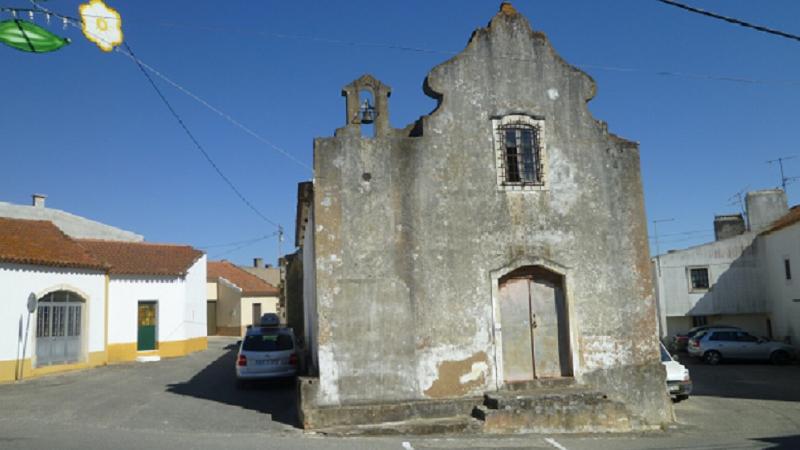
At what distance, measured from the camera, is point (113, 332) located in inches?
996

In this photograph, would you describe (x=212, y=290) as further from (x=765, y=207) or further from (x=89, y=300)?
(x=765, y=207)

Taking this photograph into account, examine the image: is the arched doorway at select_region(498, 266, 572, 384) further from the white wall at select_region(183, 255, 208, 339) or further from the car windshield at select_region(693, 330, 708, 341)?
the white wall at select_region(183, 255, 208, 339)

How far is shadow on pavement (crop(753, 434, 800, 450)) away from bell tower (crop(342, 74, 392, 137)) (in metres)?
8.92

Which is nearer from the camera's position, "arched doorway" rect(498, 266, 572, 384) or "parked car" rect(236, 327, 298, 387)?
"arched doorway" rect(498, 266, 572, 384)

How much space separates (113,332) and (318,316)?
16.9m

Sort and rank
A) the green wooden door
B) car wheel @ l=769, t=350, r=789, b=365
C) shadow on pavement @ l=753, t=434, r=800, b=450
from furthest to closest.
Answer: the green wooden door < car wheel @ l=769, t=350, r=789, b=365 < shadow on pavement @ l=753, t=434, r=800, b=450

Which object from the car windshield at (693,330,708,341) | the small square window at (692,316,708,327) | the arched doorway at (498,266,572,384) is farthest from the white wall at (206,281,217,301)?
the arched doorway at (498,266,572,384)

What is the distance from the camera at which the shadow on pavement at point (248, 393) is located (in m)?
13.5

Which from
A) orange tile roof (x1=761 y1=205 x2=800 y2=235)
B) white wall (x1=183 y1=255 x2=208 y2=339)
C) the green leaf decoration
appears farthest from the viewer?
white wall (x1=183 y1=255 x2=208 y2=339)

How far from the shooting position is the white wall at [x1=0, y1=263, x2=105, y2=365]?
64.1 ft

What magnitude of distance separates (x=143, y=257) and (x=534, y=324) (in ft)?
69.1

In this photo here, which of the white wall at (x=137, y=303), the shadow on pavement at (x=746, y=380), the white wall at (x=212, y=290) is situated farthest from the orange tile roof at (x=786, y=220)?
the white wall at (x=212, y=290)

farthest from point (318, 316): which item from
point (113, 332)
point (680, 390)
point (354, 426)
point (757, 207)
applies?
point (757, 207)

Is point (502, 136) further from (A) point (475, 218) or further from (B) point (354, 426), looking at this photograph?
(B) point (354, 426)
